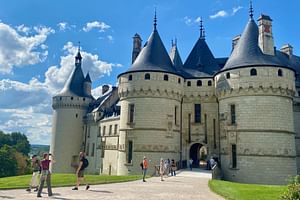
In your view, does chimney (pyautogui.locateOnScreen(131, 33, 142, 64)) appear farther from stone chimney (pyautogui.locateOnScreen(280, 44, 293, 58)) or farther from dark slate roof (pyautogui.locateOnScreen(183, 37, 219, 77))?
stone chimney (pyautogui.locateOnScreen(280, 44, 293, 58))

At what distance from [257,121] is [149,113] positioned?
32.4 feet

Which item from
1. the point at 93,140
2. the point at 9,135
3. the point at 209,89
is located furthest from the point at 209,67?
the point at 9,135

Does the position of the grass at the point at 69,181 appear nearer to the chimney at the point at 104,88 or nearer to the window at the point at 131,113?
the window at the point at 131,113

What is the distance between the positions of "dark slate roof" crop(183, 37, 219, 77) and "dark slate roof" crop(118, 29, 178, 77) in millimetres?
3645

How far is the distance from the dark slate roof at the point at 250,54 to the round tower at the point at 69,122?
88.9 feet

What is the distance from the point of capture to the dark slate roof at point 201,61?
32.0m

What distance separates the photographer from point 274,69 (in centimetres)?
2541

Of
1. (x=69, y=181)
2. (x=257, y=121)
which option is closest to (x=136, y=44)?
(x=257, y=121)

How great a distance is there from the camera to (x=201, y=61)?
33.2 m

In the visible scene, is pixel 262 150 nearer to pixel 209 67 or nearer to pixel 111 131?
pixel 209 67

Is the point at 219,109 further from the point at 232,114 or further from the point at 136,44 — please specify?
the point at 136,44

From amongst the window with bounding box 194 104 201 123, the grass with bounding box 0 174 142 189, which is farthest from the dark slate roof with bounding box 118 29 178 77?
the grass with bounding box 0 174 142 189

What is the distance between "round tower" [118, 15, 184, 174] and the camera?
2734 centimetres

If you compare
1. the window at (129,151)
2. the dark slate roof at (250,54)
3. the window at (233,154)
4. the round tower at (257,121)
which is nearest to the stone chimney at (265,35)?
the dark slate roof at (250,54)
